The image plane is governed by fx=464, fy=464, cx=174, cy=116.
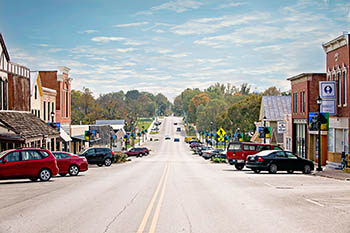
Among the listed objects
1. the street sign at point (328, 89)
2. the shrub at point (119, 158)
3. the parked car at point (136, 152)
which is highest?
the street sign at point (328, 89)

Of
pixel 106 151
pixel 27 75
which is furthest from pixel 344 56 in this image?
pixel 27 75

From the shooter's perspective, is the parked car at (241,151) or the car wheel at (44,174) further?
the parked car at (241,151)

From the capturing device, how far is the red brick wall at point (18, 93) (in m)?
37.6

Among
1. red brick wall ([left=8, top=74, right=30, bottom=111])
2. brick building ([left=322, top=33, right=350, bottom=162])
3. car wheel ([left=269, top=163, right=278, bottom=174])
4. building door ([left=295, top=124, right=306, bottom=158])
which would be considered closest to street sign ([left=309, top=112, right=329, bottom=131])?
brick building ([left=322, top=33, right=350, bottom=162])

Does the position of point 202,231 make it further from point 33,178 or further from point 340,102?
point 340,102

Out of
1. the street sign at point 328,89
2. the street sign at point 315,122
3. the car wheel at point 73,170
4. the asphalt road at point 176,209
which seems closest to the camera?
the asphalt road at point 176,209

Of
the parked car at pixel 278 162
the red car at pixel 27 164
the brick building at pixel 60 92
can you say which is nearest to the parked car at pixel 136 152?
the brick building at pixel 60 92

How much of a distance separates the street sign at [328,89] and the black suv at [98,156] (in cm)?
1878

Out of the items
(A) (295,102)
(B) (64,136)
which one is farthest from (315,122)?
(B) (64,136)

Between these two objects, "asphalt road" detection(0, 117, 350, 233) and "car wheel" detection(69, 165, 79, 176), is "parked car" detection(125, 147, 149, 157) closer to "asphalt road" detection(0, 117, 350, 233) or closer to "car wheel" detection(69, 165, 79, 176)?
"car wheel" detection(69, 165, 79, 176)

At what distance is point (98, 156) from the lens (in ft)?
132

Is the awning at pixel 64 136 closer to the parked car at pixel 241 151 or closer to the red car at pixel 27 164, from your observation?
the parked car at pixel 241 151

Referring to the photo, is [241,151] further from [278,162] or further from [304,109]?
[304,109]

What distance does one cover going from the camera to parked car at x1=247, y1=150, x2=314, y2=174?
1145 inches
